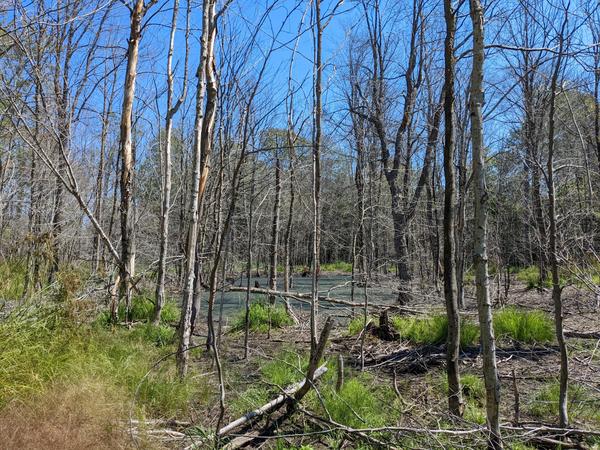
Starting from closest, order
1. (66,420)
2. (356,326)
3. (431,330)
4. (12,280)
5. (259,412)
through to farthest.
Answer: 1. (66,420)
2. (259,412)
3. (12,280)
4. (431,330)
5. (356,326)

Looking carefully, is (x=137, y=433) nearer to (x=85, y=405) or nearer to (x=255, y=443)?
(x=85, y=405)

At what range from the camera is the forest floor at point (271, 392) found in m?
3.16

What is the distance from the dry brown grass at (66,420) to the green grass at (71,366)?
171 millimetres

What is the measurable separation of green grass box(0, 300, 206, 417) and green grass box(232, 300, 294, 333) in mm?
3550

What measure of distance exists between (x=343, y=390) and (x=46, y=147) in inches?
338

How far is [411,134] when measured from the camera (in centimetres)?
1250

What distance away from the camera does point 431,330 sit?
658 cm

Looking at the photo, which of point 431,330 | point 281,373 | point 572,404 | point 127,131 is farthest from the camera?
point 127,131

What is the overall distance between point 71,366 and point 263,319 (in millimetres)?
4961

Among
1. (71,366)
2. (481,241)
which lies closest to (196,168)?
(71,366)

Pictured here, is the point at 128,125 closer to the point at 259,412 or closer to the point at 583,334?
the point at 259,412

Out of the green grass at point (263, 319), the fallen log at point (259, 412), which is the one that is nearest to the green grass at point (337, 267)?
the green grass at point (263, 319)

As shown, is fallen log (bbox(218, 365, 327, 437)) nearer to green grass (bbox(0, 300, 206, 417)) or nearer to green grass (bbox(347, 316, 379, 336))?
green grass (bbox(0, 300, 206, 417))

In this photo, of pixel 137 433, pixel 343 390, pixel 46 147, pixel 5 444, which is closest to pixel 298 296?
pixel 343 390
